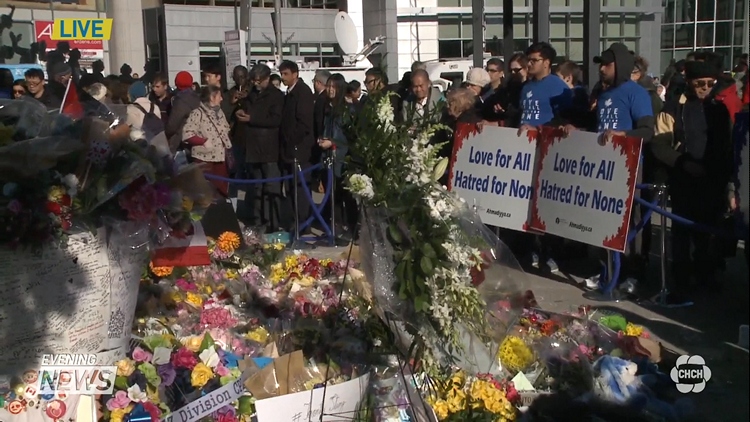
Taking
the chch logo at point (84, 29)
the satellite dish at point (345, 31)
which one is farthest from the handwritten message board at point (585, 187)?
the chch logo at point (84, 29)

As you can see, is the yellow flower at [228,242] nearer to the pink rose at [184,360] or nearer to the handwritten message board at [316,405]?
the pink rose at [184,360]

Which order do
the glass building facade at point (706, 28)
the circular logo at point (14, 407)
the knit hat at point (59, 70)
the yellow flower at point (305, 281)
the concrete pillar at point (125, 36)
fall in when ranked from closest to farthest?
the circular logo at point (14, 407), the yellow flower at point (305, 281), the knit hat at point (59, 70), the concrete pillar at point (125, 36), the glass building facade at point (706, 28)

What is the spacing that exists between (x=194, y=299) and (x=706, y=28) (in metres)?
38.8

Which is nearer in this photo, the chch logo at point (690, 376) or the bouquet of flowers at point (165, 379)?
the bouquet of flowers at point (165, 379)

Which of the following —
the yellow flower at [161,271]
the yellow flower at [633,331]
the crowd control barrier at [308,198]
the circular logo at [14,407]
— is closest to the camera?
the circular logo at [14,407]

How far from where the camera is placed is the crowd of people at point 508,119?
277 inches

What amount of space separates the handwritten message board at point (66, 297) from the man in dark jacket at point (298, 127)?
18.8ft

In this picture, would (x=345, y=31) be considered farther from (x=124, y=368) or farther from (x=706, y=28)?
(x=706, y=28)

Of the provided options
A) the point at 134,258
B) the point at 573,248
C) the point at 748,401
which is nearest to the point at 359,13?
the point at 573,248

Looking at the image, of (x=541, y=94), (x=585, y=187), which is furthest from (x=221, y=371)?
(x=541, y=94)

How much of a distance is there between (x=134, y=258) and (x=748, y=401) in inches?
123

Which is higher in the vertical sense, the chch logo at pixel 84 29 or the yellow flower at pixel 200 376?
the chch logo at pixel 84 29

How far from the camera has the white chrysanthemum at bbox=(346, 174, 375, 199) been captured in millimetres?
3729

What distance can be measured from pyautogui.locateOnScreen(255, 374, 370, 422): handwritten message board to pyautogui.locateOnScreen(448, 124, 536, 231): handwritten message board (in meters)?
3.91
